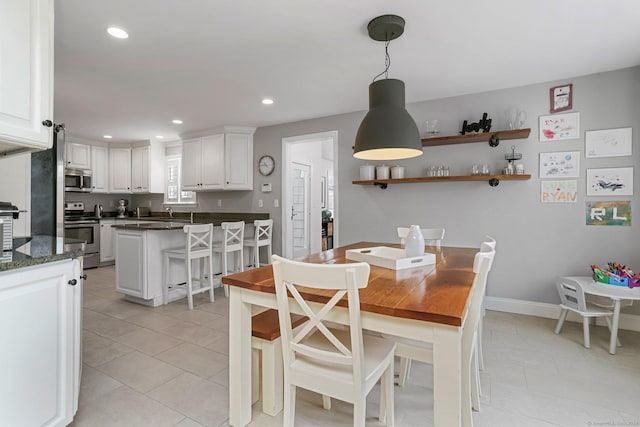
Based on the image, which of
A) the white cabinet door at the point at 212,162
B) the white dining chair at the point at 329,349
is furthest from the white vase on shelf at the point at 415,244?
the white cabinet door at the point at 212,162

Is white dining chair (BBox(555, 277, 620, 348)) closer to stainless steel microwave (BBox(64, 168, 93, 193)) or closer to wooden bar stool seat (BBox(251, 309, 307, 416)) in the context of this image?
wooden bar stool seat (BBox(251, 309, 307, 416))

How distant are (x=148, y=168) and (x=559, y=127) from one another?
6258 millimetres

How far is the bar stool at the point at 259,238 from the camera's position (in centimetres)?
429

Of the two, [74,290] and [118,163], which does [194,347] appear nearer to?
[74,290]

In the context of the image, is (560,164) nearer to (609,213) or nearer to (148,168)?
(609,213)

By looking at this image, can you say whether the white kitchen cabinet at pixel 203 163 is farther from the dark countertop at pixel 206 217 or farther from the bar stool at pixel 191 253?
the bar stool at pixel 191 253

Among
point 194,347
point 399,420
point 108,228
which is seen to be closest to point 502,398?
point 399,420

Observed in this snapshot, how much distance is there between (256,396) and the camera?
6.03ft

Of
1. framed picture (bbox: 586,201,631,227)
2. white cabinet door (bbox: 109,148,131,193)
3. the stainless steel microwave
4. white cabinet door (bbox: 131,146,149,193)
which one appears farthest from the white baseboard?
the stainless steel microwave

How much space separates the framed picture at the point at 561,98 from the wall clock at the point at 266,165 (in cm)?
347

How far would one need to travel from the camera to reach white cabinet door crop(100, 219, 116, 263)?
5.70 meters

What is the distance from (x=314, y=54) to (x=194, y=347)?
255cm

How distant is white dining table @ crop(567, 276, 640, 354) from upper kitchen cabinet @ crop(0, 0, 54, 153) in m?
3.77

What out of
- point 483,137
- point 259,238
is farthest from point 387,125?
point 259,238
